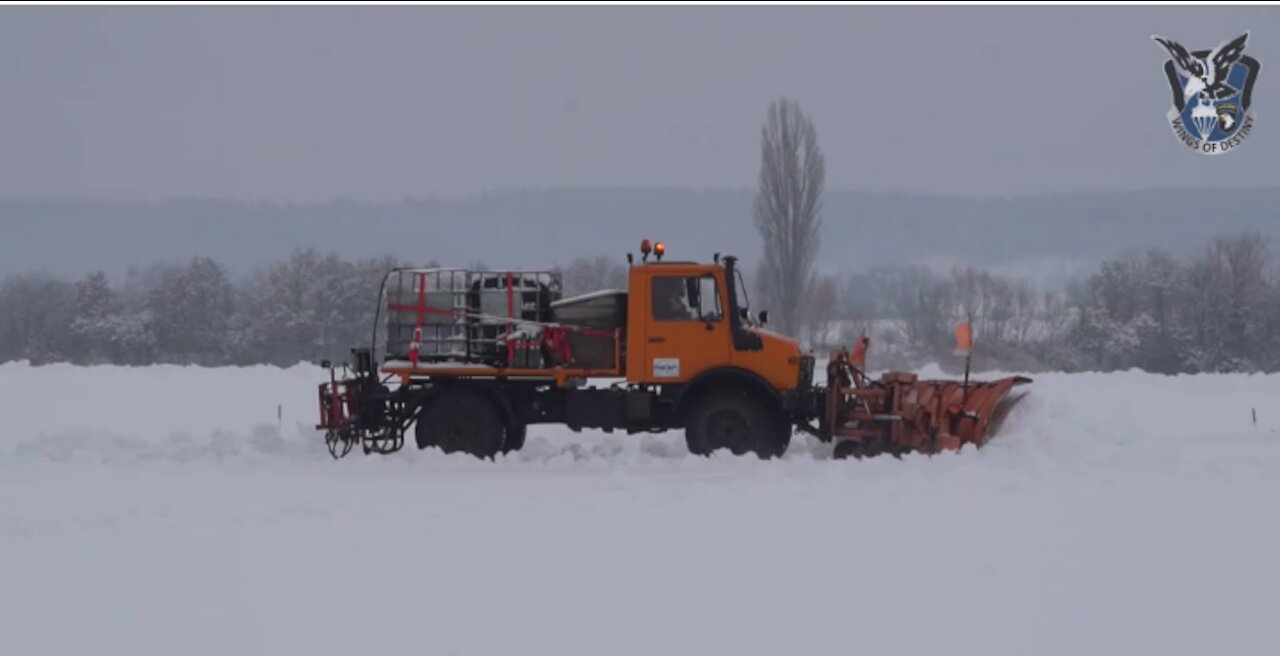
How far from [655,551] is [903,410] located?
24.4ft

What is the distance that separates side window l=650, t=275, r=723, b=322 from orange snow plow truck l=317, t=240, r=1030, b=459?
16 mm

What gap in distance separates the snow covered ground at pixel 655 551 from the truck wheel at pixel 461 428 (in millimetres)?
448

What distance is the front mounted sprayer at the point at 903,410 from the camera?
54.4 ft

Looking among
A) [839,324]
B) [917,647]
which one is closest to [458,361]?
[917,647]

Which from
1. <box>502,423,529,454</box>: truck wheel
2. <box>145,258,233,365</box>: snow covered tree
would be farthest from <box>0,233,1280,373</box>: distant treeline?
<box>502,423,529,454</box>: truck wheel

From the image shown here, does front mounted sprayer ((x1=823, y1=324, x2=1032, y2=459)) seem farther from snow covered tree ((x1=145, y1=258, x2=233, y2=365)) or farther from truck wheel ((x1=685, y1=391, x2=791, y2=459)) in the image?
snow covered tree ((x1=145, y1=258, x2=233, y2=365))

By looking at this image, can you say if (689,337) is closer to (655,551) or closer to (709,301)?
(709,301)

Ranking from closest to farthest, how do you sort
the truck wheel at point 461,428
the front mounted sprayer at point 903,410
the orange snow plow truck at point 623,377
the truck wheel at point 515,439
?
the front mounted sprayer at point 903,410 < the orange snow plow truck at point 623,377 < the truck wheel at point 461,428 < the truck wheel at point 515,439

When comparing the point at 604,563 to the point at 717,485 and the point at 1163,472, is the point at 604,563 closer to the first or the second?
the point at 717,485

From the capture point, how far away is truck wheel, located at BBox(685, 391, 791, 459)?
1700 cm

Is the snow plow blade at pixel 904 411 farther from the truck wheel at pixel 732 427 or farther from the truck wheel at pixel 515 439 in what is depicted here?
the truck wheel at pixel 515 439

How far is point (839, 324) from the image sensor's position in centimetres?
5288

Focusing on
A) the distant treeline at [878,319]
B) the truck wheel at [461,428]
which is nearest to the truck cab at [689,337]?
the truck wheel at [461,428]

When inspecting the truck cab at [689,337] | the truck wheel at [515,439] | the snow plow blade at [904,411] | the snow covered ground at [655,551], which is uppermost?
the truck cab at [689,337]
